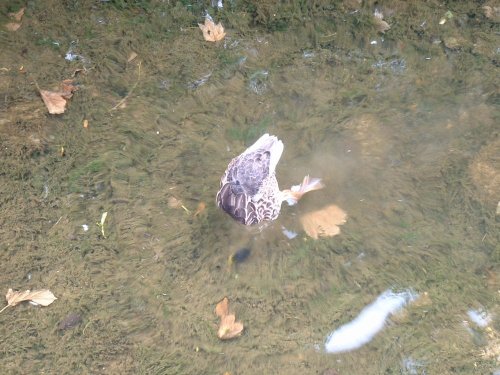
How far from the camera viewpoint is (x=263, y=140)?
3.54 meters

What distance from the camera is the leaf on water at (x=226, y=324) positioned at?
10.3 ft

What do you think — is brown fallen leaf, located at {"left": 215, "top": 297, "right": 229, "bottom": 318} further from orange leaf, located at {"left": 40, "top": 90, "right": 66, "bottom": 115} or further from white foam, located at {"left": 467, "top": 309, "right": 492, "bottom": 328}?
orange leaf, located at {"left": 40, "top": 90, "right": 66, "bottom": 115}

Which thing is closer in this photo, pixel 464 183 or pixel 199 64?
pixel 464 183

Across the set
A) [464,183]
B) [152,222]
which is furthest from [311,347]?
[464,183]

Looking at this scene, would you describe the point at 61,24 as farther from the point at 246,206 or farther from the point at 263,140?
the point at 246,206

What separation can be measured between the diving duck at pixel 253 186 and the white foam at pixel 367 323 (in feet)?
3.09

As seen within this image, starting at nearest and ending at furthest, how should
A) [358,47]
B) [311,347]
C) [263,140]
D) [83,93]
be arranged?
[311,347] < [263,140] < [83,93] < [358,47]

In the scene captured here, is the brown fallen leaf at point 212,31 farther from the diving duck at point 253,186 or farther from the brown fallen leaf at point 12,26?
the brown fallen leaf at point 12,26

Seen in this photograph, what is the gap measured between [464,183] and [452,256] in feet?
1.97

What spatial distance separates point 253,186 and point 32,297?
168cm

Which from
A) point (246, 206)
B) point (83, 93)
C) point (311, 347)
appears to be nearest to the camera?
point (311, 347)

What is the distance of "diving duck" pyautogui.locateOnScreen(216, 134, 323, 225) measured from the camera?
130 inches

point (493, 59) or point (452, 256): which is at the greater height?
point (493, 59)

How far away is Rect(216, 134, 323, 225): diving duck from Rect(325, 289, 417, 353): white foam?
941mm
